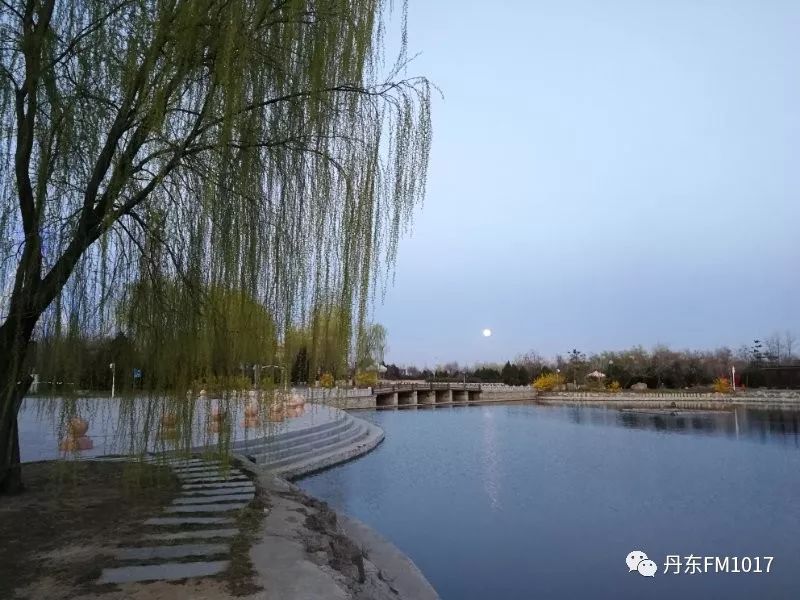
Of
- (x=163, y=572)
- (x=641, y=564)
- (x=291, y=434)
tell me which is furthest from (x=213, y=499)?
(x=291, y=434)

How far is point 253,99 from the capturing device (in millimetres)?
4117

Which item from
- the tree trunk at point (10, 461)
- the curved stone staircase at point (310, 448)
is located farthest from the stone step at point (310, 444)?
the tree trunk at point (10, 461)

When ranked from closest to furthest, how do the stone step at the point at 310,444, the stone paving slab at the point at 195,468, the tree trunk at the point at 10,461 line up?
the tree trunk at the point at 10,461, the stone paving slab at the point at 195,468, the stone step at the point at 310,444

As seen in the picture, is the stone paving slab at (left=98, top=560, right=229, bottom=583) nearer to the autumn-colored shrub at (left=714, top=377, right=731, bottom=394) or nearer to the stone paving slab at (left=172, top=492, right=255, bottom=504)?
the stone paving slab at (left=172, top=492, right=255, bottom=504)

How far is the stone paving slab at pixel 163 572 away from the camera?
137 inches

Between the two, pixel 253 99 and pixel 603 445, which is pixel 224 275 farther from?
pixel 603 445

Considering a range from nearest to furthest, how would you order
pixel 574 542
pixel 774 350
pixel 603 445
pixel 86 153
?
pixel 86 153 < pixel 574 542 < pixel 603 445 < pixel 774 350

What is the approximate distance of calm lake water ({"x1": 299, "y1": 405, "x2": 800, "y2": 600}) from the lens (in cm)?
630

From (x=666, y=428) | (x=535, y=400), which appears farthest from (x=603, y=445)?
(x=535, y=400)

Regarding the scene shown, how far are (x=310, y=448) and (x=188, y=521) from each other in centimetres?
780

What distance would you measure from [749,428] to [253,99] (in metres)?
26.5

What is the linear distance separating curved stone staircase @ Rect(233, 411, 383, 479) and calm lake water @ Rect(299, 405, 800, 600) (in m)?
0.37

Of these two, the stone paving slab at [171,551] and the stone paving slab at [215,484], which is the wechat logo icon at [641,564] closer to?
the stone paving slab at [215,484]

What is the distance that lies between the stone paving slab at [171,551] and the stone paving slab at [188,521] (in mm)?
603
